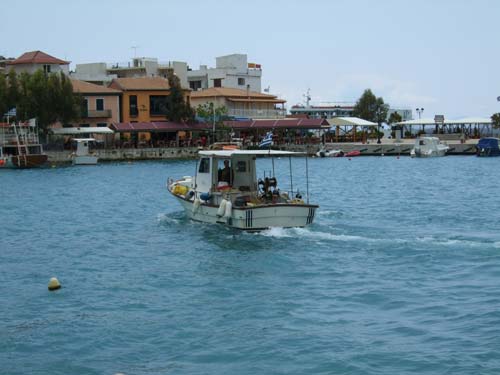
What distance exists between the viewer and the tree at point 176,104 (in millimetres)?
99250

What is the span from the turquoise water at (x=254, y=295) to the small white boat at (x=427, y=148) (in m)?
58.5

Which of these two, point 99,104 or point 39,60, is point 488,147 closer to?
point 99,104

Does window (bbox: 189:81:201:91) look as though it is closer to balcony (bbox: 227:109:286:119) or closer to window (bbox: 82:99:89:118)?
balcony (bbox: 227:109:286:119)

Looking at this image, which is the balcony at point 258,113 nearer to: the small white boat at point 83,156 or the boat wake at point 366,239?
the small white boat at point 83,156

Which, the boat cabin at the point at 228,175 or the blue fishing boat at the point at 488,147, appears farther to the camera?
the blue fishing boat at the point at 488,147

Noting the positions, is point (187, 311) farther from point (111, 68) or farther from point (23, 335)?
point (111, 68)

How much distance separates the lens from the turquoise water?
17.2 meters

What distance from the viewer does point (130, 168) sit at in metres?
81.8

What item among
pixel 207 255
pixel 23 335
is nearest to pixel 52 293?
pixel 23 335

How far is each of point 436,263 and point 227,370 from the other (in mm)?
11132

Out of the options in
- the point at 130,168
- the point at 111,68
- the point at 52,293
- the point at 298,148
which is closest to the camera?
the point at 52,293

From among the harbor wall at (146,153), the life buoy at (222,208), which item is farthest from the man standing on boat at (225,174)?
the harbor wall at (146,153)

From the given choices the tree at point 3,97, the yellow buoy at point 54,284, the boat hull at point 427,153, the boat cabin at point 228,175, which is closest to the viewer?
the yellow buoy at point 54,284

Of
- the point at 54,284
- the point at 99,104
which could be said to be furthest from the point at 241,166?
the point at 99,104
